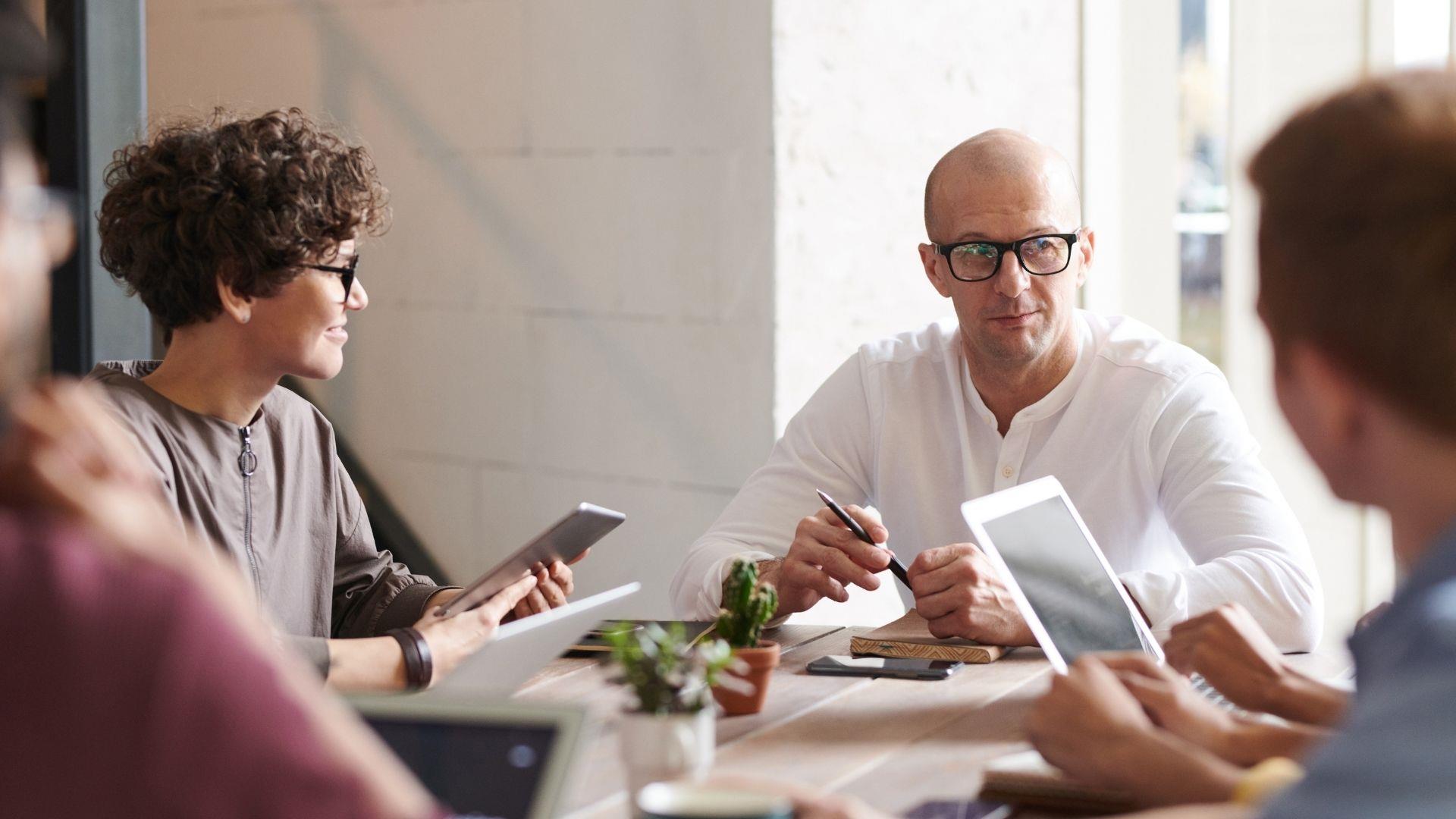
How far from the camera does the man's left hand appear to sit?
6.33 ft

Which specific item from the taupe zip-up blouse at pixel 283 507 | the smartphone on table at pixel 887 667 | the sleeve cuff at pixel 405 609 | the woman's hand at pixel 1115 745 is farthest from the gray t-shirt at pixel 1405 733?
the sleeve cuff at pixel 405 609

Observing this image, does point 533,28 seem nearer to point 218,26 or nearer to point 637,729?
point 218,26

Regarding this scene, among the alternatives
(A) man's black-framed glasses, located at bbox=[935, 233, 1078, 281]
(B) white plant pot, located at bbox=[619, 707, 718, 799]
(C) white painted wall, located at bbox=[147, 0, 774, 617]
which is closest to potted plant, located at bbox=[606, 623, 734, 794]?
(B) white plant pot, located at bbox=[619, 707, 718, 799]

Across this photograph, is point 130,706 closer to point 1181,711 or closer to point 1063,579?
point 1181,711

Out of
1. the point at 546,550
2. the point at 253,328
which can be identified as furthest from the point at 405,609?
the point at 253,328

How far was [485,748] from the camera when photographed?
109cm

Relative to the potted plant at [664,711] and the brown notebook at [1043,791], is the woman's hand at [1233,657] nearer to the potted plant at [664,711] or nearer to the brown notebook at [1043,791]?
the brown notebook at [1043,791]

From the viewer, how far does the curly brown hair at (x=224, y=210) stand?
2.07 metres

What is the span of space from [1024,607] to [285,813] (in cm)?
107

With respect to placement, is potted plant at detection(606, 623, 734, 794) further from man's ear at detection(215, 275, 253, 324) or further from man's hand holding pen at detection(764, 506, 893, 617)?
man's ear at detection(215, 275, 253, 324)

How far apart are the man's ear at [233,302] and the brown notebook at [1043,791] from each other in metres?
1.24

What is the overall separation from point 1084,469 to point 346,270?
1.24 metres

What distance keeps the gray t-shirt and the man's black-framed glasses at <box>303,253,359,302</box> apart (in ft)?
5.23

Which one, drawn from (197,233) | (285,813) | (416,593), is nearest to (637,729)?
(285,813)
